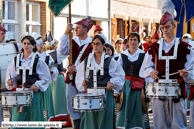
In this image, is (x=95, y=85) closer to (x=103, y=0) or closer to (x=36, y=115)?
(x=36, y=115)

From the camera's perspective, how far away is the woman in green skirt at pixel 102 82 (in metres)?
6.45

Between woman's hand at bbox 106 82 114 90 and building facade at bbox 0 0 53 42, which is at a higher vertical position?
building facade at bbox 0 0 53 42

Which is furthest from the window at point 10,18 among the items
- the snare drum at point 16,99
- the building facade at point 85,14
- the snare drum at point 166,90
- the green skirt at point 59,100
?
the snare drum at point 166,90

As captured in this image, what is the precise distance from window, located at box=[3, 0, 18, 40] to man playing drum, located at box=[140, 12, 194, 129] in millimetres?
9842

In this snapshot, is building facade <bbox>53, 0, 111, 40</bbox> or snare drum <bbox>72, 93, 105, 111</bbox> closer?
snare drum <bbox>72, 93, 105, 111</bbox>

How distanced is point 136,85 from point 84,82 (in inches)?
73.6

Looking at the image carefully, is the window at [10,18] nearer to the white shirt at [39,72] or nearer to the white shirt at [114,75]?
the white shirt at [39,72]

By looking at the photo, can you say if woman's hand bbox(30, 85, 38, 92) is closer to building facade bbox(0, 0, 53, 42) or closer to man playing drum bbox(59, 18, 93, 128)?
man playing drum bbox(59, 18, 93, 128)

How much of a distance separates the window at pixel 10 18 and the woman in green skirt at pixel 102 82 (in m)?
9.16

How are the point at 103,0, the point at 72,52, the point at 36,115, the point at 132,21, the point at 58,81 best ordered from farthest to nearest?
the point at 132,21, the point at 103,0, the point at 58,81, the point at 72,52, the point at 36,115

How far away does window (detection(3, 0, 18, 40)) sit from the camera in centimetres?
1529

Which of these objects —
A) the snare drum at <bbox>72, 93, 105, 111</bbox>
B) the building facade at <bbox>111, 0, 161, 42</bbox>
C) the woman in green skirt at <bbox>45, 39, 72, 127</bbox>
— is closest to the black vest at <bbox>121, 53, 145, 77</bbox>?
the snare drum at <bbox>72, 93, 105, 111</bbox>

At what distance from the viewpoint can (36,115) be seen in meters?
6.98

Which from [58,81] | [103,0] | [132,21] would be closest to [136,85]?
[58,81]
